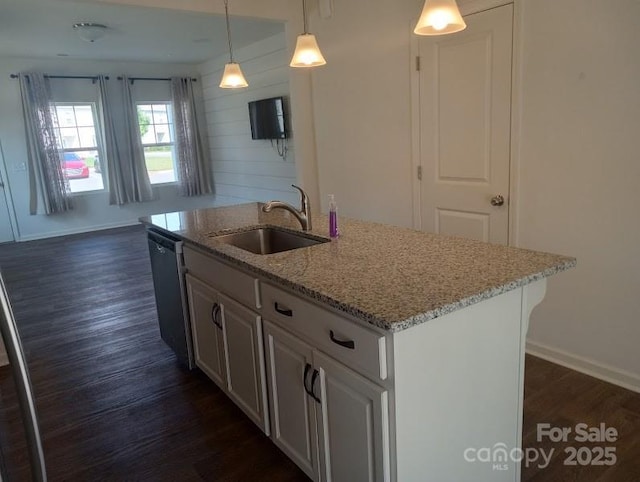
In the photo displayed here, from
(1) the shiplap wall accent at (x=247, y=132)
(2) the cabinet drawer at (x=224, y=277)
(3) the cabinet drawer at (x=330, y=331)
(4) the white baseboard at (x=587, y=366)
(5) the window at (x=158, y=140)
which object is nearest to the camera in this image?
(3) the cabinet drawer at (x=330, y=331)

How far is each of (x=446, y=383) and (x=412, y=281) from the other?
32cm

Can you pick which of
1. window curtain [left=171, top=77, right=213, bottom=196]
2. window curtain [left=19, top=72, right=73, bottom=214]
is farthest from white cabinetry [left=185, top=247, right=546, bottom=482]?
window curtain [left=171, top=77, right=213, bottom=196]

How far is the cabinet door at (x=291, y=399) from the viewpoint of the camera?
168 centimetres

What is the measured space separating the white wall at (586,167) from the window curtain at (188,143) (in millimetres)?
6684

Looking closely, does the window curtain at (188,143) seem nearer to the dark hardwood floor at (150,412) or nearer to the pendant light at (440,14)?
the dark hardwood floor at (150,412)

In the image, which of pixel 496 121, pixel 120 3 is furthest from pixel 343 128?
pixel 120 3

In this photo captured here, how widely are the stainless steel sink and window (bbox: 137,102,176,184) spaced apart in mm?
6124

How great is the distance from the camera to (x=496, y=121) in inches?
112

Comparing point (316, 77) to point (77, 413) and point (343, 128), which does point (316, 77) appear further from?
point (77, 413)

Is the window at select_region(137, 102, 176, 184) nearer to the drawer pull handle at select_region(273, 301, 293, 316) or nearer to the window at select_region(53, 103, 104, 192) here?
the window at select_region(53, 103, 104, 192)

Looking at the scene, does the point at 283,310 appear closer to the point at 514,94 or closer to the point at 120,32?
the point at 514,94

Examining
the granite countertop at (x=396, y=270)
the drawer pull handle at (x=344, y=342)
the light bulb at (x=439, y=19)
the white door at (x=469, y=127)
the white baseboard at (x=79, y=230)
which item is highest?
the light bulb at (x=439, y=19)

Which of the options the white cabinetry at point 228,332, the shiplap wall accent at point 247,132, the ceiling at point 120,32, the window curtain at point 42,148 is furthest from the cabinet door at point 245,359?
the window curtain at point 42,148

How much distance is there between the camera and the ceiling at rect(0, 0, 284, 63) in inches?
182
